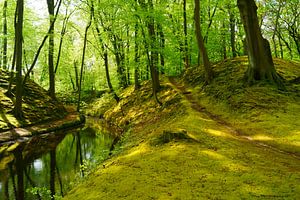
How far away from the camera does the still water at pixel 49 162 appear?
1309 centimetres

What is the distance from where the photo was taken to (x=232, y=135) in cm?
1350

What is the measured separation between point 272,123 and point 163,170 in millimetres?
7844

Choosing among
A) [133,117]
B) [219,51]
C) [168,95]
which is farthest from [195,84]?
[219,51]

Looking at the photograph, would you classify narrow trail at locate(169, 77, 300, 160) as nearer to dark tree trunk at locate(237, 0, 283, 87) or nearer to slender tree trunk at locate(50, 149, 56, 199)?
dark tree trunk at locate(237, 0, 283, 87)

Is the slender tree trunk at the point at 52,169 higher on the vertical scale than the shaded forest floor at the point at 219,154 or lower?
lower

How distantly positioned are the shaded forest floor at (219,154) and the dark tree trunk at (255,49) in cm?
90

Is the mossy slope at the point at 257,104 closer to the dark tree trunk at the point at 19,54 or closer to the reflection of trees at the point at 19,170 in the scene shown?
the reflection of trees at the point at 19,170

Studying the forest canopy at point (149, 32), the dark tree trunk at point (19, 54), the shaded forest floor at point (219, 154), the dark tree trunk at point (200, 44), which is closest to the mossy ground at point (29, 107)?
the dark tree trunk at point (19, 54)

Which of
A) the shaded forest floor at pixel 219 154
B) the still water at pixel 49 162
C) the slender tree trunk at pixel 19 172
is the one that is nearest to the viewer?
the shaded forest floor at pixel 219 154

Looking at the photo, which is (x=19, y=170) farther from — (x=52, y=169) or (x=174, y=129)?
(x=174, y=129)

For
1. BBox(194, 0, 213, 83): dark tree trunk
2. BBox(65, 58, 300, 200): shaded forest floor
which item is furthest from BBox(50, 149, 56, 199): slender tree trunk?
BBox(194, 0, 213, 83): dark tree trunk

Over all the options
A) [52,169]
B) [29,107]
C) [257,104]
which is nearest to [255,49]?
[257,104]

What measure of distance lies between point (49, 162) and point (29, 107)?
46.0 ft

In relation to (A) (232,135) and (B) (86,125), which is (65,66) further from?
(A) (232,135)
